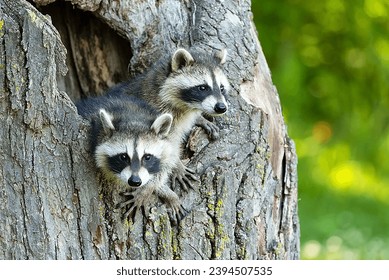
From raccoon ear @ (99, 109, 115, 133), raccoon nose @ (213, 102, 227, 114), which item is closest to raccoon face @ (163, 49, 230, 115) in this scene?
raccoon nose @ (213, 102, 227, 114)

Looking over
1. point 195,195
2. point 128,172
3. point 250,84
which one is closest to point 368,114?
point 250,84

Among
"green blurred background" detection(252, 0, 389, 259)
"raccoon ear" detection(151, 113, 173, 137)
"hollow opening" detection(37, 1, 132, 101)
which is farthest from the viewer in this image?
"green blurred background" detection(252, 0, 389, 259)

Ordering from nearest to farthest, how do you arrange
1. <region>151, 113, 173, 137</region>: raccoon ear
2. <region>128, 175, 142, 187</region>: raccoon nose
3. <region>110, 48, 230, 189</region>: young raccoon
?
<region>128, 175, 142, 187</region>: raccoon nose < <region>151, 113, 173, 137</region>: raccoon ear < <region>110, 48, 230, 189</region>: young raccoon

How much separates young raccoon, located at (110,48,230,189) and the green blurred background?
3934 mm

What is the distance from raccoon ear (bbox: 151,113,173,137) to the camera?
247 inches

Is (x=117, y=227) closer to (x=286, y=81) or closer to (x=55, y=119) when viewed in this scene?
(x=55, y=119)

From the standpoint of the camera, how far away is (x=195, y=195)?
261 inches

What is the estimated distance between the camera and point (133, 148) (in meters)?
6.14

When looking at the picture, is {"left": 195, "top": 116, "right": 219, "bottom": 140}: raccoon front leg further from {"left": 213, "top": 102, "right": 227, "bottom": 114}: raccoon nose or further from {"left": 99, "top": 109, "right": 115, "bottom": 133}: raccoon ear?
{"left": 99, "top": 109, "right": 115, "bottom": 133}: raccoon ear

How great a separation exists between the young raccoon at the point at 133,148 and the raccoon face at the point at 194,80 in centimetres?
57

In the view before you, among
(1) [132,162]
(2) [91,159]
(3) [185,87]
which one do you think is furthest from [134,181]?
(3) [185,87]

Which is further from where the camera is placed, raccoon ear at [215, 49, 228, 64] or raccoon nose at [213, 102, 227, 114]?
raccoon ear at [215, 49, 228, 64]

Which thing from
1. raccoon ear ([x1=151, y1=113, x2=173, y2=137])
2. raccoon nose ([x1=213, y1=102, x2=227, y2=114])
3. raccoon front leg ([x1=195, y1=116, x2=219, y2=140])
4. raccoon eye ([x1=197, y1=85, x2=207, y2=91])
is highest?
raccoon eye ([x1=197, y1=85, x2=207, y2=91])

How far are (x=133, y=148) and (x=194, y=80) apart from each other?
1204 mm
